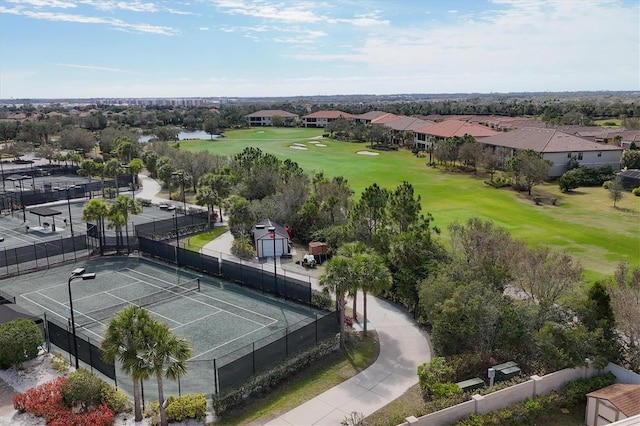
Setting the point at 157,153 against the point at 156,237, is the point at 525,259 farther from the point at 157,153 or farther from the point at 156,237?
the point at 157,153

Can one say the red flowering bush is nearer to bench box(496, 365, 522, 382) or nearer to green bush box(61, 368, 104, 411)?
green bush box(61, 368, 104, 411)

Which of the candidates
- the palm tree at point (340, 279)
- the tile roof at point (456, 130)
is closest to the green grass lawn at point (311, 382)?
the palm tree at point (340, 279)

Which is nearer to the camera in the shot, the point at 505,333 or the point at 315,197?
the point at 505,333

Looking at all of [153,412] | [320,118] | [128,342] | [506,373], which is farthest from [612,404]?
[320,118]

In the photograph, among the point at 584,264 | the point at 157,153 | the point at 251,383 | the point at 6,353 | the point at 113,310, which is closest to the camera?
the point at 251,383

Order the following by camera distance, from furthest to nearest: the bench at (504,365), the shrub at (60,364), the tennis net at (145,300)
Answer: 1. the tennis net at (145,300)
2. the shrub at (60,364)
3. the bench at (504,365)

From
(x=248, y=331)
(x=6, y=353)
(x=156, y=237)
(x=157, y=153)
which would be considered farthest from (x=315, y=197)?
(x=157, y=153)

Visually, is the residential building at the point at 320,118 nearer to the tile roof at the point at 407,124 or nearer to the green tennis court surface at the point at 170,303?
the tile roof at the point at 407,124

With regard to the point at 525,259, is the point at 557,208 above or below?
below
